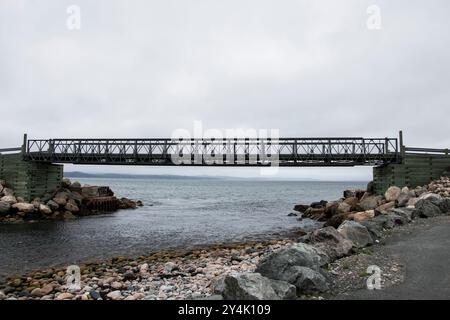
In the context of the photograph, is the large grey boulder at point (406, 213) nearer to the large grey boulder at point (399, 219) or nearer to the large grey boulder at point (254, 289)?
the large grey boulder at point (399, 219)

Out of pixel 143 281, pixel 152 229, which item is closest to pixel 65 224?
pixel 152 229

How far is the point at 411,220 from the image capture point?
15344 mm

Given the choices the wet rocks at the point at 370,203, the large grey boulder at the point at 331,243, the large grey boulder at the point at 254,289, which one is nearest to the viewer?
the large grey boulder at the point at 254,289

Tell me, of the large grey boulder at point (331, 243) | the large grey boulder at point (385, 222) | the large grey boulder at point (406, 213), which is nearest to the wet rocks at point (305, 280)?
the large grey boulder at point (331, 243)

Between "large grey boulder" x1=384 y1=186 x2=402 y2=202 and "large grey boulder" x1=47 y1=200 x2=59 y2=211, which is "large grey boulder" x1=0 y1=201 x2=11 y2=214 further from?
"large grey boulder" x1=384 y1=186 x2=402 y2=202

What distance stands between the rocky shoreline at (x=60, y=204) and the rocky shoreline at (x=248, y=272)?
2110 cm

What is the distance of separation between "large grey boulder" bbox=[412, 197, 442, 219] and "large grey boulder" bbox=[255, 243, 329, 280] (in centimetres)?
1078

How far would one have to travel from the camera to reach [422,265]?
888 centimetres

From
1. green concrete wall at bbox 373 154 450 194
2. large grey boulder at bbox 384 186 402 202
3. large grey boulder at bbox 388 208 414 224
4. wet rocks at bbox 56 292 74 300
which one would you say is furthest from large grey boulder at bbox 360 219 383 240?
green concrete wall at bbox 373 154 450 194

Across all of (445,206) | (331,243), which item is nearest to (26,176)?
(331,243)

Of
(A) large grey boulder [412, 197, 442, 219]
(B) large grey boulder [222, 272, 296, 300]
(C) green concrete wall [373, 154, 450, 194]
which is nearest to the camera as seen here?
(B) large grey boulder [222, 272, 296, 300]

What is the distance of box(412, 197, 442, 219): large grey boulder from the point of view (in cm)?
1602

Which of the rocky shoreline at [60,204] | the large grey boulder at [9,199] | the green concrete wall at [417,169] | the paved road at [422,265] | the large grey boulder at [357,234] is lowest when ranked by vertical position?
the rocky shoreline at [60,204]

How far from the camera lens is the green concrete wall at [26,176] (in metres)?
33.5
